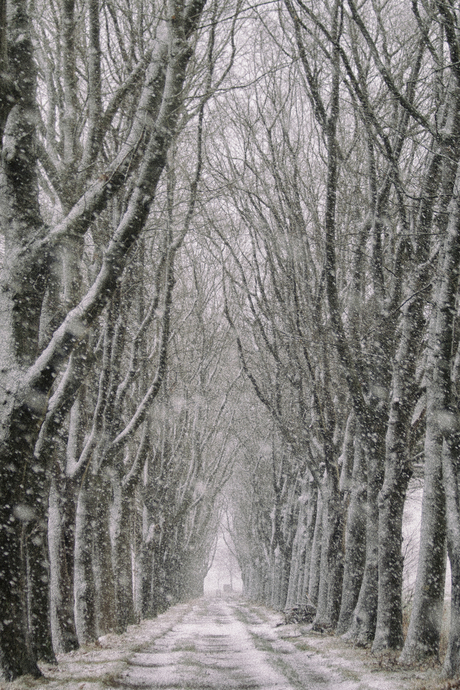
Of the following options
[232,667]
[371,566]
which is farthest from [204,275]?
[232,667]

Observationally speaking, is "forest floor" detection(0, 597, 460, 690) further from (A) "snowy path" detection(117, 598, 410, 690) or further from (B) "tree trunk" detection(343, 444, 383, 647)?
(B) "tree trunk" detection(343, 444, 383, 647)

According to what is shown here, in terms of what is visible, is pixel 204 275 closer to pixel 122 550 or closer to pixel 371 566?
pixel 122 550

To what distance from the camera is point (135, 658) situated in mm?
6387

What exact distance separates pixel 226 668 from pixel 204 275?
32.0 ft

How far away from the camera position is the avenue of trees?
4543 millimetres

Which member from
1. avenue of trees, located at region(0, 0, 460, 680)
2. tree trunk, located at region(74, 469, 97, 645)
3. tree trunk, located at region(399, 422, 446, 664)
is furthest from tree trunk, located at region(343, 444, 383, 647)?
tree trunk, located at region(74, 469, 97, 645)

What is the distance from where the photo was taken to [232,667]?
6352 millimetres

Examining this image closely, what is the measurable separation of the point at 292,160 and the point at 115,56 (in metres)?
3.36

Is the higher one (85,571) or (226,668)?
(85,571)

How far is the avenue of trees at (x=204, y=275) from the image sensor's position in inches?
179

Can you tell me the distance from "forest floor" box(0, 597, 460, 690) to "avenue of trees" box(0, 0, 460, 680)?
14.0 inches

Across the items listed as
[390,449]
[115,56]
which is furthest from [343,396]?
[115,56]

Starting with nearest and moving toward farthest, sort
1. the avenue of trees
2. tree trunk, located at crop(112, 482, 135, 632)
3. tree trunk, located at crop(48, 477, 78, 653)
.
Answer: the avenue of trees → tree trunk, located at crop(48, 477, 78, 653) → tree trunk, located at crop(112, 482, 135, 632)

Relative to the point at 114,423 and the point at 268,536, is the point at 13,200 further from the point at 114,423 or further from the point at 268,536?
the point at 268,536
